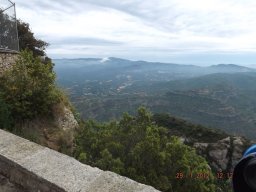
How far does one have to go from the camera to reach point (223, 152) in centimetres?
3619

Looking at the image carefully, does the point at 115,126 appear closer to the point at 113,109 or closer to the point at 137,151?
the point at 137,151

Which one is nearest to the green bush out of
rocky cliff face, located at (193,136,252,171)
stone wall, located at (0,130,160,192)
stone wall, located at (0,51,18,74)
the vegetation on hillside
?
stone wall, located at (0,51,18,74)

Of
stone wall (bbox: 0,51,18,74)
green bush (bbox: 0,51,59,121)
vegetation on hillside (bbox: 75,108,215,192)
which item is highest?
stone wall (bbox: 0,51,18,74)

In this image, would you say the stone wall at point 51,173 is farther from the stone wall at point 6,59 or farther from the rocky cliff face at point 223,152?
the rocky cliff face at point 223,152

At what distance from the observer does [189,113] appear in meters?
186

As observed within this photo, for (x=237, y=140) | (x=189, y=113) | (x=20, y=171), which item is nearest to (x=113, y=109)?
(x=189, y=113)

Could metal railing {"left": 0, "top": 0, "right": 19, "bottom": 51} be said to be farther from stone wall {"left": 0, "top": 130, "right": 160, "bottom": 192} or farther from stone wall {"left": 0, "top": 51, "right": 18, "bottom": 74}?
stone wall {"left": 0, "top": 130, "right": 160, "bottom": 192}

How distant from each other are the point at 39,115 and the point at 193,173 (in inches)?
275

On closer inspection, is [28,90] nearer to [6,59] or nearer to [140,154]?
[6,59]

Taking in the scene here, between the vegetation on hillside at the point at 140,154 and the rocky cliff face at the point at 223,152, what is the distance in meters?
19.5

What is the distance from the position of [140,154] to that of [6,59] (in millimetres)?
5916

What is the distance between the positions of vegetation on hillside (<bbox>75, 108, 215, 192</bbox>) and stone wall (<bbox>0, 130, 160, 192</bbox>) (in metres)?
7.67

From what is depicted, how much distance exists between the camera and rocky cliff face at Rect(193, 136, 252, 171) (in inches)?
1339

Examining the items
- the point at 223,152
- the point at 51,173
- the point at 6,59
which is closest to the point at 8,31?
the point at 6,59
